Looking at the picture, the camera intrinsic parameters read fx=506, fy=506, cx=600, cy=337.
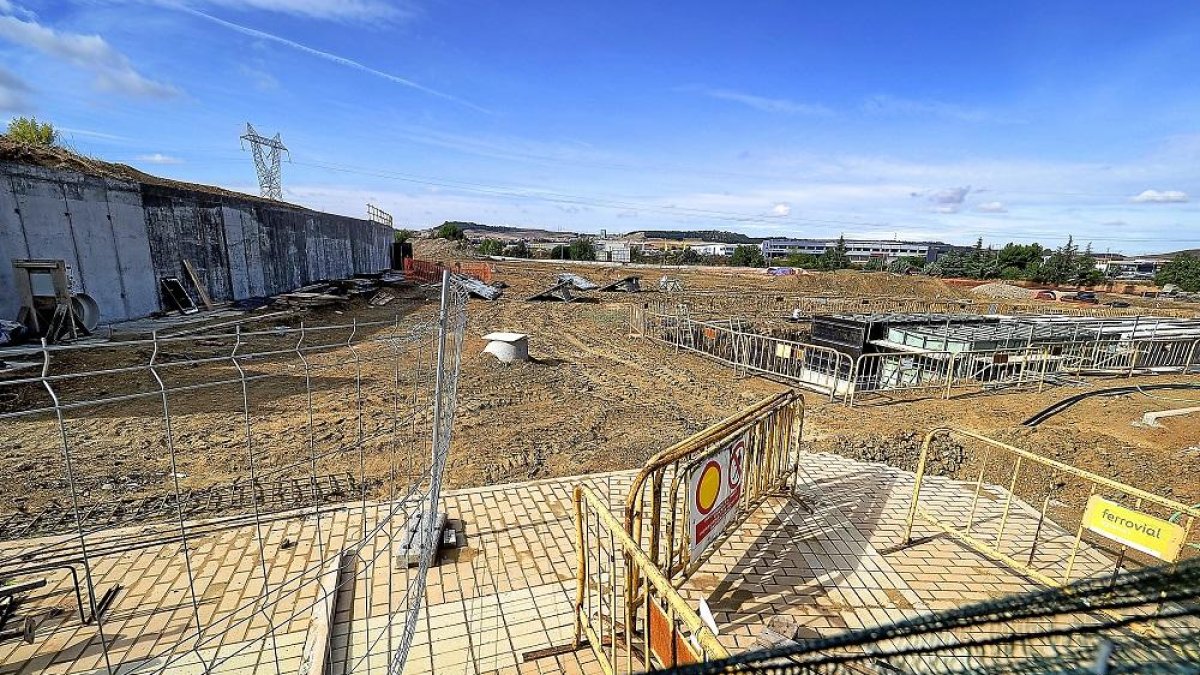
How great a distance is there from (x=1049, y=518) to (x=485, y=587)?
6.64 meters

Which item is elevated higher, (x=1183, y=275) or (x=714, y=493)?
(x=1183, y=275)

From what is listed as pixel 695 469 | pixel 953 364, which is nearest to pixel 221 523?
pixel 695 469

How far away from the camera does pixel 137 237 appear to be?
52.5ft

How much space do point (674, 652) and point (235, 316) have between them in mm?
19416

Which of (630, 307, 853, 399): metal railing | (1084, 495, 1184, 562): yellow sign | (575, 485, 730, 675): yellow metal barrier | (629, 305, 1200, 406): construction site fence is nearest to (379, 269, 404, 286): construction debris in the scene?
(630, 307, 853, 399): metal railing

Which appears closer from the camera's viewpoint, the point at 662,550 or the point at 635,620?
the point at 635,620

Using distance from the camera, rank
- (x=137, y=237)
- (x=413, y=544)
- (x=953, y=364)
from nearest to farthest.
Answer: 1. (x=413, y=544)
2. (x=953, y=364)
3. (x=137, y=237)

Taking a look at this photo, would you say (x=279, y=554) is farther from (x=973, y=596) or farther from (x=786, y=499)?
(x=973, y=596)

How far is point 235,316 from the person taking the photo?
17.1m

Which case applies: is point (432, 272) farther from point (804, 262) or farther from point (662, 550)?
point (804, 262)

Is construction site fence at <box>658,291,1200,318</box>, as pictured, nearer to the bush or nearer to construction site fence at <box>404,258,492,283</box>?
construction site fence at <box>404,258,492,283</box>

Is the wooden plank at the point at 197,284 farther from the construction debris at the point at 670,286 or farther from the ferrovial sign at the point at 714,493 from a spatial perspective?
the construction debris at the point at 670,286

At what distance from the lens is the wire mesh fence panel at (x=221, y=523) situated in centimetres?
361

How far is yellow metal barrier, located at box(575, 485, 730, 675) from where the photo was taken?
237cm
